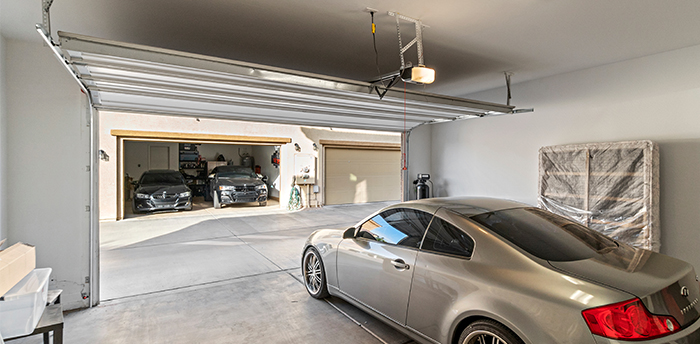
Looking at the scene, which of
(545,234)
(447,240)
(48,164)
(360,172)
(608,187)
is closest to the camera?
(545,234)

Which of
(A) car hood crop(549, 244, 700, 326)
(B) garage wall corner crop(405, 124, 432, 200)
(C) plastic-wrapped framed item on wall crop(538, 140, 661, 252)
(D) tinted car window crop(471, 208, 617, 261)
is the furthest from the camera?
(B) garage wall corner crop(405, 124, 432, 200)

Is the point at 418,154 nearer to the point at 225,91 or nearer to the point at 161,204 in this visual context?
the point at 225,91

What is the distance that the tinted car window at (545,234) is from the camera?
2123 millimetres

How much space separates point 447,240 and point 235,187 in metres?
10.3

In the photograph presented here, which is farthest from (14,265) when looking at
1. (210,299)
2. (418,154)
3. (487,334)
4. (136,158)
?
(136,158)

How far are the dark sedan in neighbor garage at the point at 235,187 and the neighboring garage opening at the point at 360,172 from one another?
259cm

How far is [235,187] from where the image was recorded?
1159cm

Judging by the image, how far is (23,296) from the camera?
1.92 meters

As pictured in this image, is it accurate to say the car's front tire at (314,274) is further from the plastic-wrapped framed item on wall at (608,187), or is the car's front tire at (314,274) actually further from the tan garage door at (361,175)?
the tan garage door at (361,175)

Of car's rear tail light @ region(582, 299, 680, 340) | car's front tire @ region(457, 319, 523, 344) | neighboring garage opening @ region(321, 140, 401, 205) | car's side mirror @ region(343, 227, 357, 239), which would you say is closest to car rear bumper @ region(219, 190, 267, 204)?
neighboring garage opening @ region(321, 140, 401, 205)

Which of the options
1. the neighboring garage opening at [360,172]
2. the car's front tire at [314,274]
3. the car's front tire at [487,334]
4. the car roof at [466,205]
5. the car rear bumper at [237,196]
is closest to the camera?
the car's front tire at [487,334]

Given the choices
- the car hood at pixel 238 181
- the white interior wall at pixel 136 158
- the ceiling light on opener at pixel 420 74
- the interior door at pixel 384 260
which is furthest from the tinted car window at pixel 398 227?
the white interior wall at pixel 136 158

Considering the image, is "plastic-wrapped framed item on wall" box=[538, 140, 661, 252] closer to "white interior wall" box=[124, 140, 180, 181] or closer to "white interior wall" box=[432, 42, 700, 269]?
"white interior wall" box=[432, 42, 700, 269]

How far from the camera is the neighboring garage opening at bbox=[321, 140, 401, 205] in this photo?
13.0 meters
